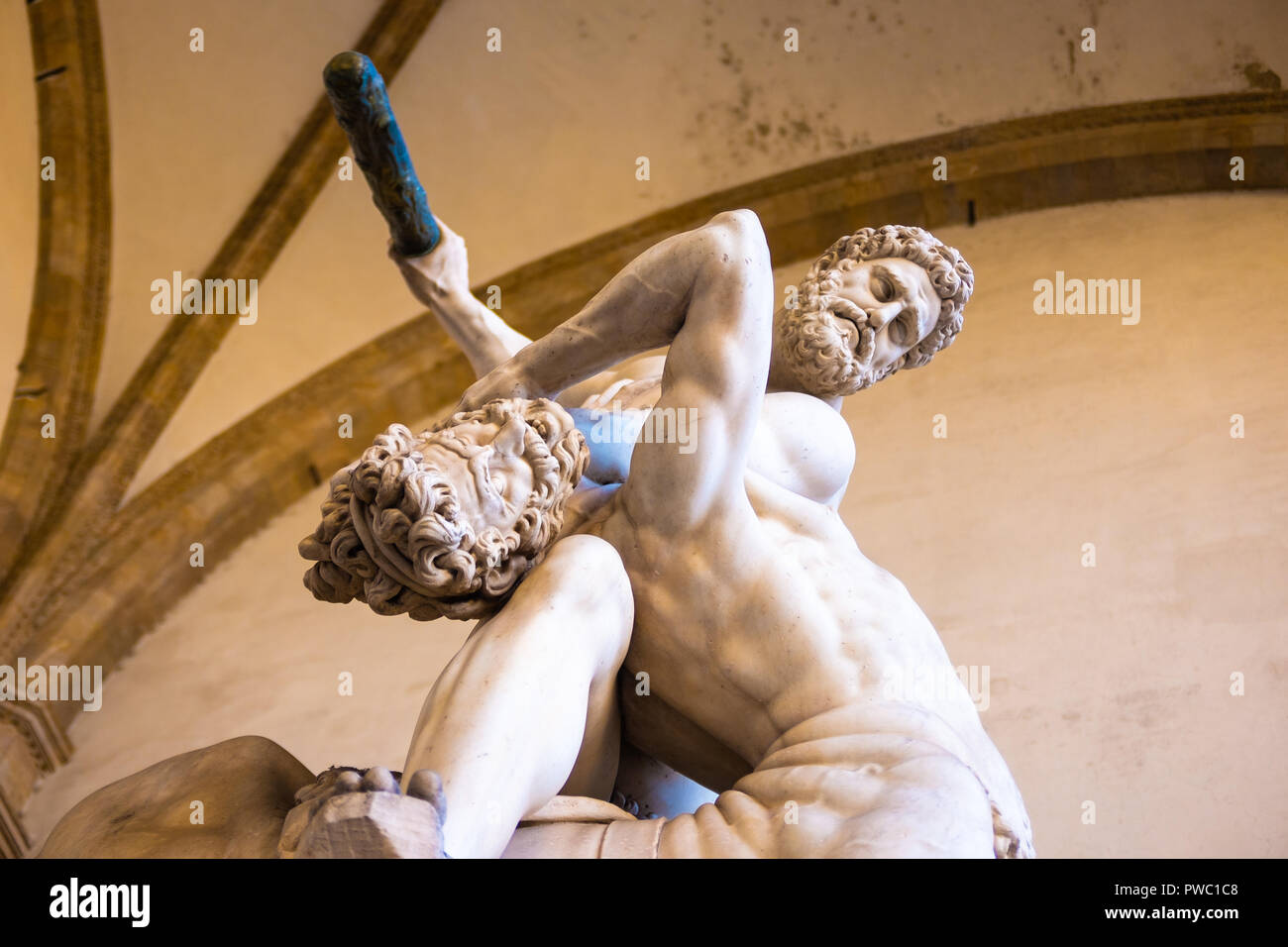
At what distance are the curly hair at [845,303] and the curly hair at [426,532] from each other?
750 mm

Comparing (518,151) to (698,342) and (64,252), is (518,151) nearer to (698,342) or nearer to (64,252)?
(64,252)

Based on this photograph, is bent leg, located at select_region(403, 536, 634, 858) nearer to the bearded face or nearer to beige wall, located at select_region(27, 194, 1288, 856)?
the bearded face

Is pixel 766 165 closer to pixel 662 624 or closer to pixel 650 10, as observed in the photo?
pixel 650 10

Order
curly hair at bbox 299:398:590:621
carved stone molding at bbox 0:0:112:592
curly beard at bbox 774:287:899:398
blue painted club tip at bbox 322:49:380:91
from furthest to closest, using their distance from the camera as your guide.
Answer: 1. carved stone molding at bbox 0:0:112:592
2. curly beard at bbox 774:287:899:398
3. blue painted club tip at bbox 322:49:380:91
4. curly hair at bbox 299:398:590:621

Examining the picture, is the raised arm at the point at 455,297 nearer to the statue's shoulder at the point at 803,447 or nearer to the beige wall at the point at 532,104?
the statue's shoulder at the point at 803,447

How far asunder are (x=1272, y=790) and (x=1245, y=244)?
277cm

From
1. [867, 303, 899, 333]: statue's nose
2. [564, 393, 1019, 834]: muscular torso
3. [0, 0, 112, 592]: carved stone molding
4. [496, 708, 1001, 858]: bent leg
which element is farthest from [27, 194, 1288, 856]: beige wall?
[496, 708, 1001, 858]: bent leg

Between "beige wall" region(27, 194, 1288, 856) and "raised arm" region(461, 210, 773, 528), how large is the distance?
253 centimetres

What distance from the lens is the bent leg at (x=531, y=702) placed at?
7.02 ft

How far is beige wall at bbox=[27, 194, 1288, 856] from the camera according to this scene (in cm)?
480

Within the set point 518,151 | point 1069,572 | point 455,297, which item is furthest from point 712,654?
point 518,151

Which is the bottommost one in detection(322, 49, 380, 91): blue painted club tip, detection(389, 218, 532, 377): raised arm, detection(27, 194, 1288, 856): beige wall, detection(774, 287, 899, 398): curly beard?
detection(27, 194, 1288, 856): beige wall

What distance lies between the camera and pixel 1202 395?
590cm
